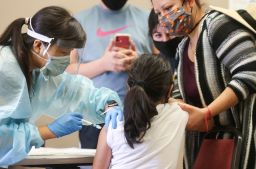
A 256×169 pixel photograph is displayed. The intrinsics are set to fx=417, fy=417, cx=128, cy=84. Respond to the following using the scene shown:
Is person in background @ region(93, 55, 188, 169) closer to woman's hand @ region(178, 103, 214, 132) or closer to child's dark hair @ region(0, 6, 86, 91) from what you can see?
woman's hand @ region(178, 103, 214, 132)

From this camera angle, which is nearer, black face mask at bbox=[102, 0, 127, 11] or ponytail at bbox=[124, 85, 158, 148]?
ponytail at bbox=[124, 85, 158, 148]

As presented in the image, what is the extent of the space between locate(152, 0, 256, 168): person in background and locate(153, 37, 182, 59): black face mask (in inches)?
12.6

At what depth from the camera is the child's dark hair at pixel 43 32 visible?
142 cm

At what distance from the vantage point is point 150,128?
142 cm

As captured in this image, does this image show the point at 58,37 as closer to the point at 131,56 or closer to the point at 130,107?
the point at 130,107

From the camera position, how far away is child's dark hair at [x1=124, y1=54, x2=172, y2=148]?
4.57ft

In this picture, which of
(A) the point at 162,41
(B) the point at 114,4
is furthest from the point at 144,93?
(B) the point at 114,4

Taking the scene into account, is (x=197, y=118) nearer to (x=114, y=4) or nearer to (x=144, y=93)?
(x=144, y=93)

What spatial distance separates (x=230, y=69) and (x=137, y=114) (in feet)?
1.25

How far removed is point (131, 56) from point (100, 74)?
200 mm

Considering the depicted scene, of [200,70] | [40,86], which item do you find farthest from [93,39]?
[200,70]

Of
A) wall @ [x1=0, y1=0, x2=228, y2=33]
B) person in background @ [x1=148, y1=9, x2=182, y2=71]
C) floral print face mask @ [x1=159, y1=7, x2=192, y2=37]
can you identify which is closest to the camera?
floral print face mask @ [x1=159, y1=7, x2=192, y2=37]

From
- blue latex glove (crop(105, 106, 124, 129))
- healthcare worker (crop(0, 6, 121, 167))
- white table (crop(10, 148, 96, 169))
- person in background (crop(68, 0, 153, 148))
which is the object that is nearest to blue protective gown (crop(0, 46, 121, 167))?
healthcare worker (crop(0, 6, 121, 167))

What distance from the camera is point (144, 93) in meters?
1.41
